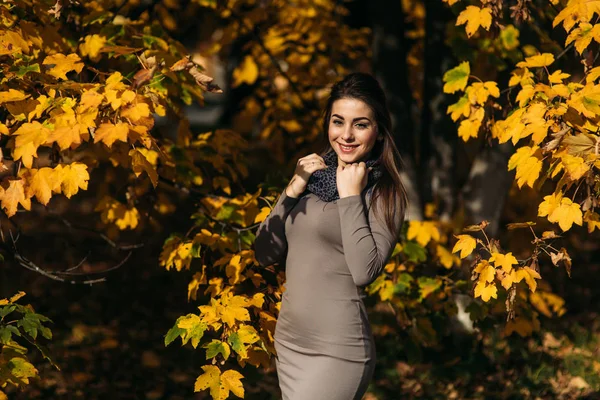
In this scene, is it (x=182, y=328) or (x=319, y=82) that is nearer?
(x=182, y=328)

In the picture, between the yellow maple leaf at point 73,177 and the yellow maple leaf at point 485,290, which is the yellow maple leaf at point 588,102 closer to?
the yellow maple leaf at point 485,290

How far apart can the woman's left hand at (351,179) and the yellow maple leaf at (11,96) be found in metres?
1.34

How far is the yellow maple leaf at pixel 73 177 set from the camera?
319cm

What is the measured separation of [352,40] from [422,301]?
2904 millimetres

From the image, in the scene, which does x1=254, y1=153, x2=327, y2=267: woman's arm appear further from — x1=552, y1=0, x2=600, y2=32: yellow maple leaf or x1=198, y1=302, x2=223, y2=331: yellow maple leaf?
x1=552, y1=0, x2=600, y2=32: yellow maple leaf

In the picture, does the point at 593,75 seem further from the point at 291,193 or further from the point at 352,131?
the point at 291,193

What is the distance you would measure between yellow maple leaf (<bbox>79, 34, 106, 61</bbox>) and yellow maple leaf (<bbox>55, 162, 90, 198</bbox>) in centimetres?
137

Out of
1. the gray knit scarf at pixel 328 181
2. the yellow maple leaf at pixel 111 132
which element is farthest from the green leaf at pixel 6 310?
the gray knit scarf at pixel 328 181

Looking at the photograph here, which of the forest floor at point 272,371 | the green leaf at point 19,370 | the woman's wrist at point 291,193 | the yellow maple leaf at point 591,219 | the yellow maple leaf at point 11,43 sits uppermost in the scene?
the yellow maple leaf at point 11,43

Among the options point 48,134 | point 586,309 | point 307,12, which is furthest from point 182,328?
point 586,309

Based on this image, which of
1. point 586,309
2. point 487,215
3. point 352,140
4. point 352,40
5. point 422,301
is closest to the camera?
point 352,140

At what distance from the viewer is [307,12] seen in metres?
6.71

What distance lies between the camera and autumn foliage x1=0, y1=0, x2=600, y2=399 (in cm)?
322

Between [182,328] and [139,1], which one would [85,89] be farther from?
[139,1]
